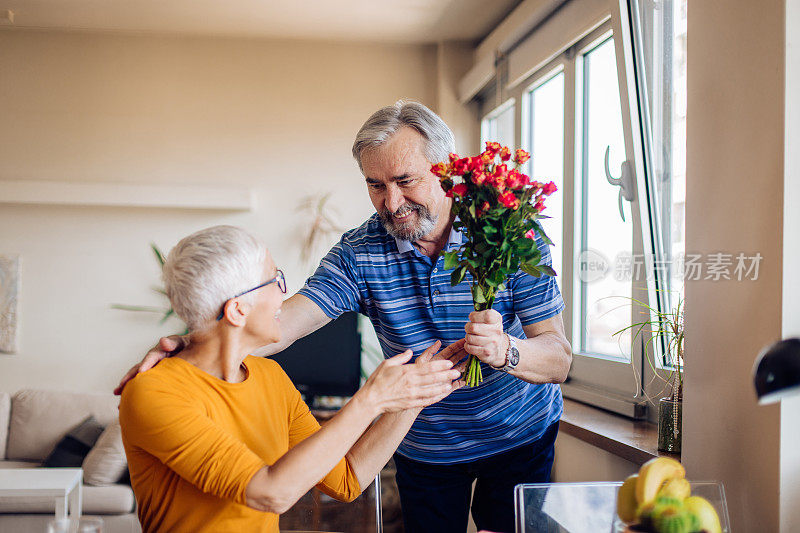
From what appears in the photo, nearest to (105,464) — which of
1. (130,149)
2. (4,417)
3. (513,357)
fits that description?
(4,417)

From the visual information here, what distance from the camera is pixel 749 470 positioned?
1.45 m

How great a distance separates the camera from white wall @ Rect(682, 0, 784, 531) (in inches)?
54.4

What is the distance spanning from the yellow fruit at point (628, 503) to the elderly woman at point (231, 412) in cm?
54

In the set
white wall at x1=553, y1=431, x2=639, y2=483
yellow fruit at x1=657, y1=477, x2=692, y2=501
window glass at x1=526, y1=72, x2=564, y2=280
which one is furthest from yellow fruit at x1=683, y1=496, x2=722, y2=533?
window glass at x1=526, y1=72, x2=564, y2=280

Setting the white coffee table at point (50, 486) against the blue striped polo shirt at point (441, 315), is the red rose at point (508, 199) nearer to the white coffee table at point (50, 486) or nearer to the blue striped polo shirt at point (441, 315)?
the blue striped polo shirt at point (441, 315)

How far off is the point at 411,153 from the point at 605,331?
1626mm

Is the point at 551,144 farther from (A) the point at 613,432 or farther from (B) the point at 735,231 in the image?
(B) the point at 735,231

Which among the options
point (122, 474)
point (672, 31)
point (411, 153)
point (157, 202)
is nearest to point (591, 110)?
point (672, 31)

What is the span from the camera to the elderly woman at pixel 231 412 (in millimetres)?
1312

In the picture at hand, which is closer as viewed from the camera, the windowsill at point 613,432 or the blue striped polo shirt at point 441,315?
the blue striped polo shirt at point 441,315

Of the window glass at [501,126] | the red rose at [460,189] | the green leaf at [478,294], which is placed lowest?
the green leaf at [478,294]

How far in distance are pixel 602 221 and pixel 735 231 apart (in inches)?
64.0

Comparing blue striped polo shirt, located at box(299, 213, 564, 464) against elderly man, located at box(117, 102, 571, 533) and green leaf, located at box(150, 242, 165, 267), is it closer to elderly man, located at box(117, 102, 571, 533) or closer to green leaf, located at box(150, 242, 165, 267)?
elderly man, located at box(117, 102, 571, 533)

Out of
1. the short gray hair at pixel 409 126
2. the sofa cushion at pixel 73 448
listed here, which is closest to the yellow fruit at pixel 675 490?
the short gray hair at pixel 409 126
